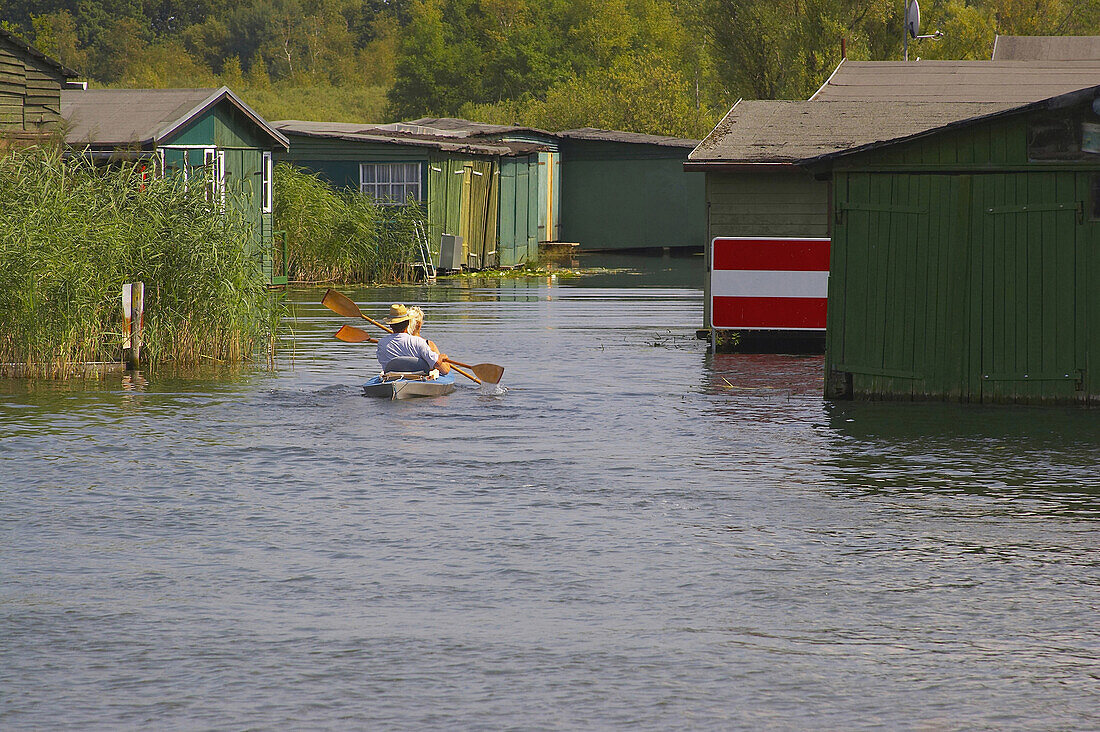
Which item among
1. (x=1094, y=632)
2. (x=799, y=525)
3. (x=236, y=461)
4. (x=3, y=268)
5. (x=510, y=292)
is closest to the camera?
(x=1094, y=632)

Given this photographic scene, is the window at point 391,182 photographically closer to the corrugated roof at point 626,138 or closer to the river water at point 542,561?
the corrugated roof at point 626,138

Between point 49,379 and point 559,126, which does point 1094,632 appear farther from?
point 559,126

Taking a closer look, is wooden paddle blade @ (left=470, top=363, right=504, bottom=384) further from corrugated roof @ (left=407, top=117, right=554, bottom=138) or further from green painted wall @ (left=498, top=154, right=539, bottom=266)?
corrugated roof @ (left=407, top=117, right=554, bottom=138)

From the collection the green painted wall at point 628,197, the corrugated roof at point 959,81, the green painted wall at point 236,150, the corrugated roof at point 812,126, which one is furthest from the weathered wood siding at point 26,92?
the green painted wall at point 628,197

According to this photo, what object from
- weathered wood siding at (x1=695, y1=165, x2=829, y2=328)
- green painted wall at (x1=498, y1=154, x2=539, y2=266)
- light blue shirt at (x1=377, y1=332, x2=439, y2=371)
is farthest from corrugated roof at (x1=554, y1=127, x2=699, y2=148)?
light blue shirt at (x1=377, y1=332, x2=439, y2=371)

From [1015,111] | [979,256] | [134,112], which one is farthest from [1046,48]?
[1015,111]

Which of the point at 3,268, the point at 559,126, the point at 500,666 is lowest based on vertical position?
the point at 500,666

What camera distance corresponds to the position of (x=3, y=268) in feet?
52.2

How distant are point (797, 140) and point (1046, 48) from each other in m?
11.8

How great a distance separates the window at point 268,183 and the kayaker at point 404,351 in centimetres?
1503

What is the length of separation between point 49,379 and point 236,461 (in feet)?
17.4

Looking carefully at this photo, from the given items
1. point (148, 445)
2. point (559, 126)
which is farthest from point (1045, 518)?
point (559, 126)

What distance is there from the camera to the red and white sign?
62.8 ft

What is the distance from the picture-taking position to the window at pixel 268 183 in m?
30.4
